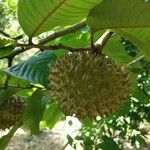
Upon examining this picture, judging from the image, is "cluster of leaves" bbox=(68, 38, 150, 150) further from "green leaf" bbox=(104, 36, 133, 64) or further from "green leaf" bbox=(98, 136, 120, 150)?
"green leaf" bbox=(104, 36, 133, 64)

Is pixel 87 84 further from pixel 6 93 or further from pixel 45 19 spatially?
pixel 6 93

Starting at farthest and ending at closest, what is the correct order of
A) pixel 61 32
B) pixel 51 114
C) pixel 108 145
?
1. pixel 108 145
2. pixel 51 114
3. pixel 61 32

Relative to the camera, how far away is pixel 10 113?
5.13 feet

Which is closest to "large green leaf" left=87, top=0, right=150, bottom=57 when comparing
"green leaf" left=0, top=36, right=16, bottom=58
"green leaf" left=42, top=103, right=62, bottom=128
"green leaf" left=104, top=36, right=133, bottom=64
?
"green leaf" left=0, top=36, right=16, bottom=58

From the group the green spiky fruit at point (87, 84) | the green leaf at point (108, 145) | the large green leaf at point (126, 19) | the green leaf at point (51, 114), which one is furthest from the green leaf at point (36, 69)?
the green leaf at point (108, 145)

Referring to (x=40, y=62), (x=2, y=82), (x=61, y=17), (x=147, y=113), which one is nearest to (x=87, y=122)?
(x=2, y=82)

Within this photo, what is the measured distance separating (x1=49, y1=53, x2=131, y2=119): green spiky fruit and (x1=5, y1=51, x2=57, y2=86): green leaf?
0.16 feet

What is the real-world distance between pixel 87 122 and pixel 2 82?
19.4 inches

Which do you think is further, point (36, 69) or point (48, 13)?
point (36, 69)

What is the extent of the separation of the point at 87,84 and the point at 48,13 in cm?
21

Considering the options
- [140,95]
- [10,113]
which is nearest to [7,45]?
[10,113]

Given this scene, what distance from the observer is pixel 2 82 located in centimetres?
164

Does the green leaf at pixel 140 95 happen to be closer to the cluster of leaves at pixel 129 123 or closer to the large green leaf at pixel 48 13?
the cluster of leaves at pixel 129 123

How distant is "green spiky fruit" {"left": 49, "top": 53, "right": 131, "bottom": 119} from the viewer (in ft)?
3.78
